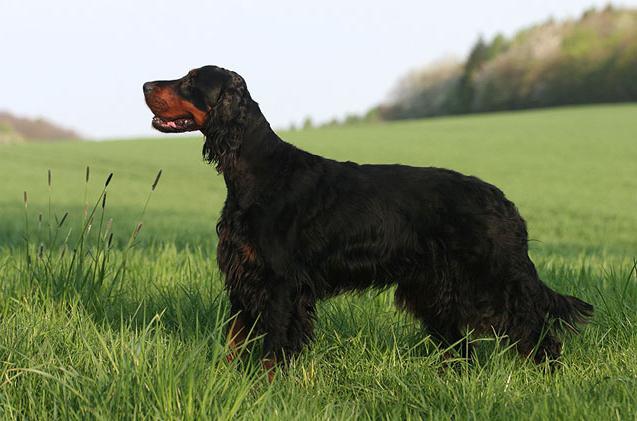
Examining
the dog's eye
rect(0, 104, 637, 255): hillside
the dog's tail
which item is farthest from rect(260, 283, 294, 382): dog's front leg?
rect(0, 104, 637, 255): hillside

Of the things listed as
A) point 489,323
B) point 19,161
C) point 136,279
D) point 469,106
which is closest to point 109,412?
point 489,323

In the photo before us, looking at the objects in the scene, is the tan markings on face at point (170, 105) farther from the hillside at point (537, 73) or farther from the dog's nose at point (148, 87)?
the hillside at point (537, 73)

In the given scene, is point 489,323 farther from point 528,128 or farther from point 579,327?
point 528,128

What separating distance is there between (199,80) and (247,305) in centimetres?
121

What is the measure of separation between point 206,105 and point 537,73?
5171cm

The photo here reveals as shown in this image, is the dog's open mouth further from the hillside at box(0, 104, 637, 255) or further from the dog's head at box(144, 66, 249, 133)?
the hillside at box(0, 104, 637, 255)

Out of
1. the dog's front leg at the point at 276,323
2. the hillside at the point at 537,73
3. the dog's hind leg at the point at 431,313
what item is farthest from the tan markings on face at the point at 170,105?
the hillside at the point at 537,73

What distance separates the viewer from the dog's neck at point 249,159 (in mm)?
3811

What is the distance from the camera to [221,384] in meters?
2.92

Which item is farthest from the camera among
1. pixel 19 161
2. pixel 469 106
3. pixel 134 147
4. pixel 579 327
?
pixel 469 106

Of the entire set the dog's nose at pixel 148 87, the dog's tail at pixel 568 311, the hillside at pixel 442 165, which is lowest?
the hillside at pixel 442 165

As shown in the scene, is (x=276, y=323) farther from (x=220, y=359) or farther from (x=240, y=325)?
(x=220, y=359)

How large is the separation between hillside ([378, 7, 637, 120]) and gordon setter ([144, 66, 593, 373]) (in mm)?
48162

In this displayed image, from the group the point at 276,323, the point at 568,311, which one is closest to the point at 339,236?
the point at 276,323
